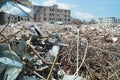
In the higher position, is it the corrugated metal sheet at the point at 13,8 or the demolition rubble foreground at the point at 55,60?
the corrugated metal sheet at the point at 13,8

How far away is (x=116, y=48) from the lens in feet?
27.6

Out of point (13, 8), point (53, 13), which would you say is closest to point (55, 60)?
point (13, 8)

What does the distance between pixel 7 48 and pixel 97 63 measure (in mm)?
2302

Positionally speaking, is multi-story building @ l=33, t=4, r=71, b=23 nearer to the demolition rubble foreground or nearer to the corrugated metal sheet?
the demolition rubble foreground

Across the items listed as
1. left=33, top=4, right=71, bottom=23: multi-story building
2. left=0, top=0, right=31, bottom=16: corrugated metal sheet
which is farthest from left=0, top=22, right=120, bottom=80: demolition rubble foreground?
left=33, top=4, right=71, bottom=23: multi-story building

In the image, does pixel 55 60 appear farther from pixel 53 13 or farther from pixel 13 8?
pixel 53 13

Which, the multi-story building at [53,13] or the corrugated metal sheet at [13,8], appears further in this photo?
the multi-story building at [53,13]

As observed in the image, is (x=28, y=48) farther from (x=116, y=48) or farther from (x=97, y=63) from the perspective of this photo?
(x=116, y=48)

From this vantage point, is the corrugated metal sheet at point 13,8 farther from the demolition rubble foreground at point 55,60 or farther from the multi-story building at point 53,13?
the multi-story building at point 53,13

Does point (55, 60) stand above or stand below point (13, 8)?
below

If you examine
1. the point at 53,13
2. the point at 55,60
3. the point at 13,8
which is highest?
the point at 13,8

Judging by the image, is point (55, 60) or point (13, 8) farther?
point (55, 60)

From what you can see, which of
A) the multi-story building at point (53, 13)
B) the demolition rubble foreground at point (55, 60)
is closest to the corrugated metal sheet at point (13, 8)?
the demolition rubble foreground at point (55, 60)

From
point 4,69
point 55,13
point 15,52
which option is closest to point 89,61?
point 15,52
